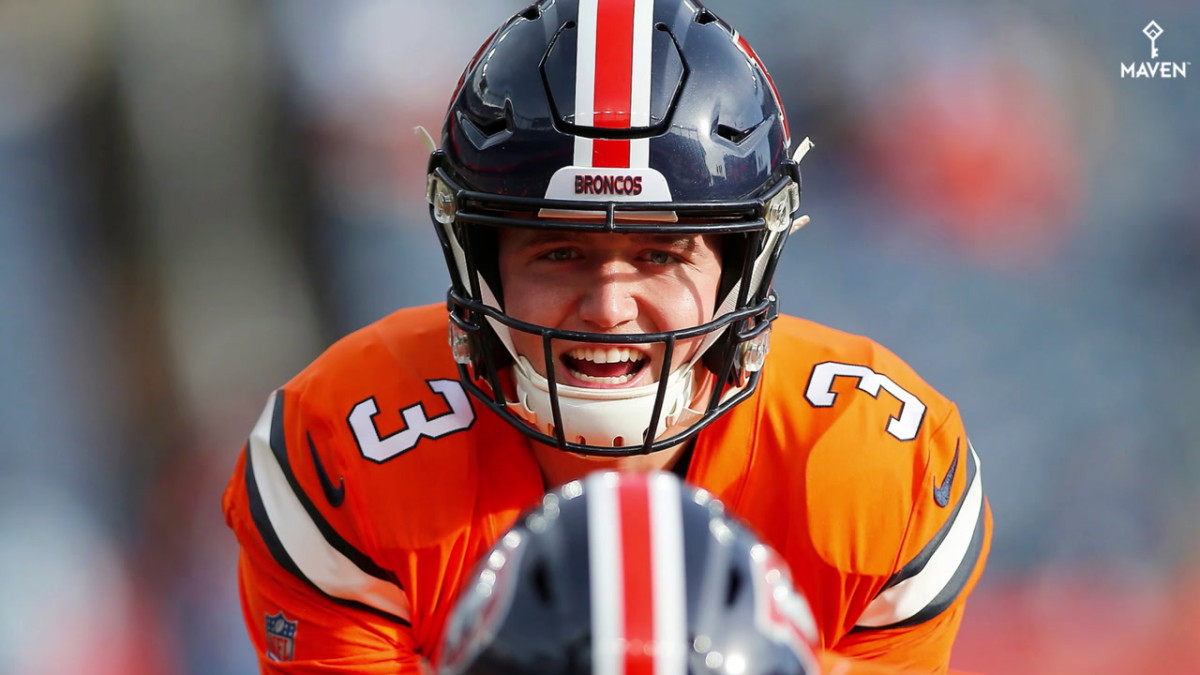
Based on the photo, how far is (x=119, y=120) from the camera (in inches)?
132

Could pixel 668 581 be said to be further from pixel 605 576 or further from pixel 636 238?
pixel 636 238

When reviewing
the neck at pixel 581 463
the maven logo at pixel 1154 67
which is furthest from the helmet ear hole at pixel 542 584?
the maven logo at pixel 1154 67

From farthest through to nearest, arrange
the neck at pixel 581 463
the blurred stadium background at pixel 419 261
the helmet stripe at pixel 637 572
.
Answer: the blurred stadium background at pixel 419 261
the neck at pixel 581 463
the helmet stripe at pixel 637 572

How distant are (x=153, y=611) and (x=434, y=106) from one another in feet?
4.78

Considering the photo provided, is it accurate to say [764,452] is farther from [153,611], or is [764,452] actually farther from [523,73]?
[153,611]

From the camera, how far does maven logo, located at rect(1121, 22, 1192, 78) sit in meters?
3.55

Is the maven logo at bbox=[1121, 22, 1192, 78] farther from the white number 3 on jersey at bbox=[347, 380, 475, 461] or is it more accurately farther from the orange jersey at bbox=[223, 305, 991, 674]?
the white number 3 on jersey at bbox=[347, 380, 475, 461]

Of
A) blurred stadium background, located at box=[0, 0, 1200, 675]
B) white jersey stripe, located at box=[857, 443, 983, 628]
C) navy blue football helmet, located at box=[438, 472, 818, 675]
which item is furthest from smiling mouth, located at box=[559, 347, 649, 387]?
blurred stadium background, located at box=[0, 0, 1200, 675]

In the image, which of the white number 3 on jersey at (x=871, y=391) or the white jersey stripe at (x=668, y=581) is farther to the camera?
the white number 3 on jersey at (x=871, y=391)

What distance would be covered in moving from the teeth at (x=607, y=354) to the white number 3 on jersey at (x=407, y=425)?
0.24 meters

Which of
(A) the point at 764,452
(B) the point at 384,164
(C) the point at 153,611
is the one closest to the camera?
(A) the point at 764,452

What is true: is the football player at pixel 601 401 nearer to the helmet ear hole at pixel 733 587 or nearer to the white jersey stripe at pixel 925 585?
the white jersey stripe at pixel 925 585

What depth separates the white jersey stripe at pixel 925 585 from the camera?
6.27 ft

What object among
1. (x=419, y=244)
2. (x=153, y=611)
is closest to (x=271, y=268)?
(x=419, y=244)
